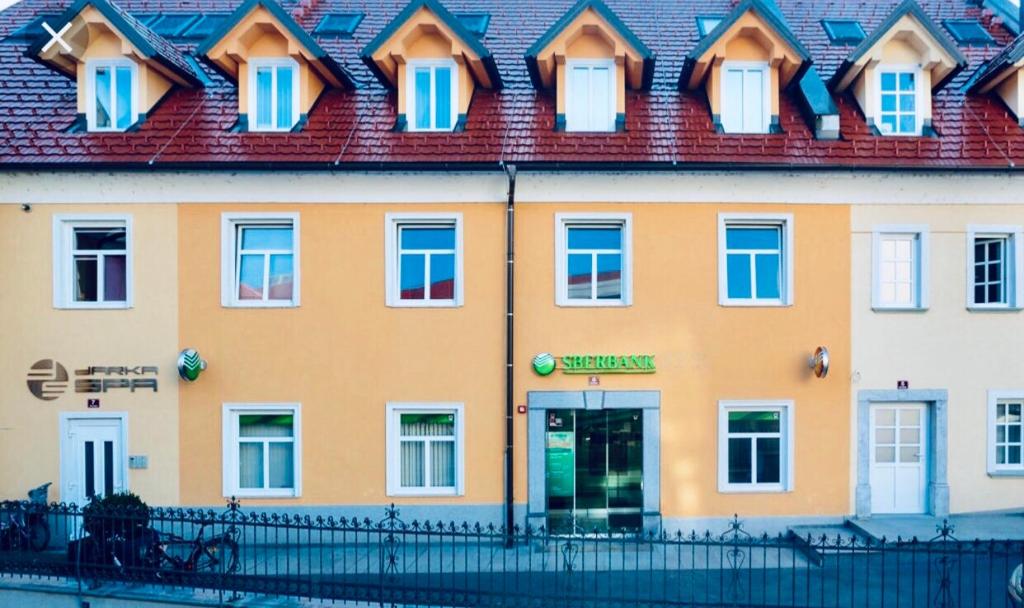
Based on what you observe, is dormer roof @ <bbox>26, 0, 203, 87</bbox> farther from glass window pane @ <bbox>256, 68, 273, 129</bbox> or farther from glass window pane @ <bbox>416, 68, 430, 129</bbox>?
glass window pane @ <bbox>416, 68, 430, 129</bbox>

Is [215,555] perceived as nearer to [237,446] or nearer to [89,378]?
[237,446]

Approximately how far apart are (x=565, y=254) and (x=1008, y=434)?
27.5 ft

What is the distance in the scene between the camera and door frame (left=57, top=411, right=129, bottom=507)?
12289mm

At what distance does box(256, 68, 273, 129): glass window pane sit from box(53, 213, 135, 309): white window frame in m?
2.84

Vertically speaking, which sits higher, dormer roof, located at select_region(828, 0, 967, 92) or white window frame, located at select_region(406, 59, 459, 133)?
dormer roof, located at select_region(828, 0, 967, 92)

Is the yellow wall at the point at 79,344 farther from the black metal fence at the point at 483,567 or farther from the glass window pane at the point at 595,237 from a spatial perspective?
the glass window pane at the point at 595,237

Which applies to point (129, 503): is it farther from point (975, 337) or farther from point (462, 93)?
point (975, 337)

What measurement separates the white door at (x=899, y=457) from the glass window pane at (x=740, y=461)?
2145 mm

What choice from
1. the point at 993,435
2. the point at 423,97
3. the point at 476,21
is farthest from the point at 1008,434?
the point at 476,21

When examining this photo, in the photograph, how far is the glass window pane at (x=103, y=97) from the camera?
510 inches

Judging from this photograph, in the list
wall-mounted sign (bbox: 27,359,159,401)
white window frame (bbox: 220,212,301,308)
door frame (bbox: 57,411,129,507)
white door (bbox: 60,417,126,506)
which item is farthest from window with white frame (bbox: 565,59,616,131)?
white door (bbox: 60,417,126,506)

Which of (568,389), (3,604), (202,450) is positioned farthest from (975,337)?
(3,604)

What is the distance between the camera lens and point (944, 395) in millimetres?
12352

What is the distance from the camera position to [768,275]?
12.5 m
